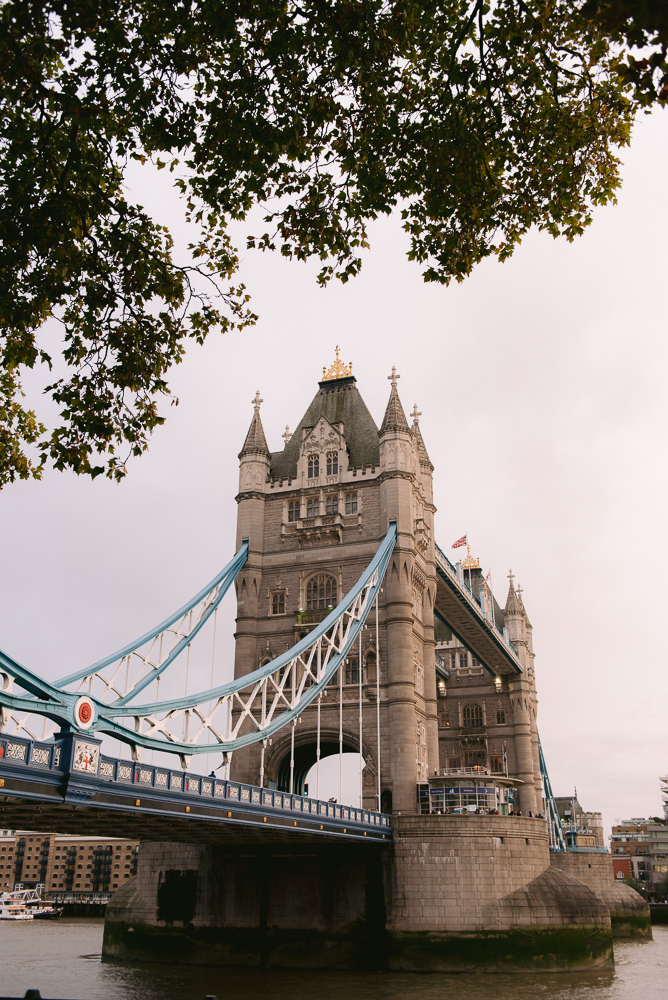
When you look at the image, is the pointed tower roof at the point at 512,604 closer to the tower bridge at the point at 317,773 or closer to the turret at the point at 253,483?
the tower bridge at the point at 317,773

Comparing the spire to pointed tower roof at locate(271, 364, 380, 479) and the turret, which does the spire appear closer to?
pointed tower roof at locate(271, 364, 380, 479)

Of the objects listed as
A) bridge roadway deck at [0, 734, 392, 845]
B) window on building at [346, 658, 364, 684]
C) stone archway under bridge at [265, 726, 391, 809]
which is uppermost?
window on building at [346, 658, 364, 684]

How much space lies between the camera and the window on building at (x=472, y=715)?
57166 millimetres

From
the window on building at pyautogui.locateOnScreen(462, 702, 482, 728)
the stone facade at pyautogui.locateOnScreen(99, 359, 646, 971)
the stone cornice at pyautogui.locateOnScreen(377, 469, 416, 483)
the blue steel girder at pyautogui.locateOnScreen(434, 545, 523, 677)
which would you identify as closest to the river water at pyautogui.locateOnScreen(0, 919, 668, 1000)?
the stone facade at pyautogui.locateOnScreen(99, 359, 646, 971)

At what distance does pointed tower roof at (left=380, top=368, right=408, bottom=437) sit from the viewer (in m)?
37.6

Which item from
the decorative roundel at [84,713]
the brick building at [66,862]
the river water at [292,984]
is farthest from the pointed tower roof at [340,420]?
the brick building at [66,862]

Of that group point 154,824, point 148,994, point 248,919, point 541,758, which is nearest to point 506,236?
point 154,824

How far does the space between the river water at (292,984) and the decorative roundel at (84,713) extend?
7318mm

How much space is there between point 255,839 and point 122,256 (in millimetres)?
20971

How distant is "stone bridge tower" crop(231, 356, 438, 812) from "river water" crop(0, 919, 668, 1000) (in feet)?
23.6

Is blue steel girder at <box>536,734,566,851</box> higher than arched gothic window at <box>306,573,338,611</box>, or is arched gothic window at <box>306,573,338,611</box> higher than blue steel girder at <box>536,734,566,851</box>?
arched gothic window at <box>306,573,338,611</box>

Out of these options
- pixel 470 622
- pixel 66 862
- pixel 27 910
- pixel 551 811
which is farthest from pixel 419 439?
pixel 66 862

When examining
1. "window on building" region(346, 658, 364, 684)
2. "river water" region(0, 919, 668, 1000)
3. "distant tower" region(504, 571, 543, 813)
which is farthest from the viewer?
"distant tower" region(504, 571, 543, 813)

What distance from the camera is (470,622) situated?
4781cm
